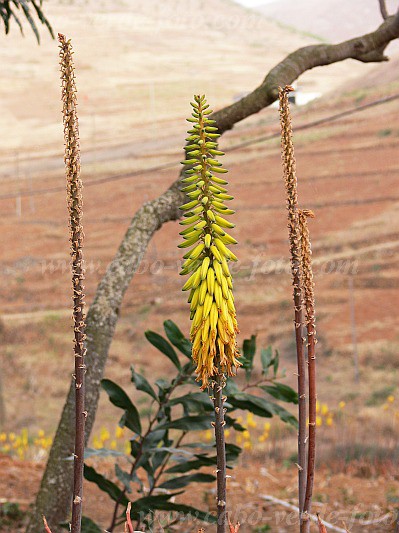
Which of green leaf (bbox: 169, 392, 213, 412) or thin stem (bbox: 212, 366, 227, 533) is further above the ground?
thin stem (bbox: 212, 366, 227, 533)

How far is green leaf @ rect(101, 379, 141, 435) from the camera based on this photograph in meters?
2.63

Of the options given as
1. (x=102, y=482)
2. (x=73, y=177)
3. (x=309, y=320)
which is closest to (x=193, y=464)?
(x=102, y=482)

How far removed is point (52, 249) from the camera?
1927cm

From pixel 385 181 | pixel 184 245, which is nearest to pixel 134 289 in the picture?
pixel 385 181

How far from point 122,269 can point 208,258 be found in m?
2.16

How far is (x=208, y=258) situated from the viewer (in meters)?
1.11

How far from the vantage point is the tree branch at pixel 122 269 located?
3010 mm

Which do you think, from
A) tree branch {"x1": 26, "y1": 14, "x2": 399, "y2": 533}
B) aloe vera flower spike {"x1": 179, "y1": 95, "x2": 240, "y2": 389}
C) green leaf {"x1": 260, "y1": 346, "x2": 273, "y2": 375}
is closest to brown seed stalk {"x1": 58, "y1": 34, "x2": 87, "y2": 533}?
aloe vera flower spike {"x1": 179, "y1": 95, "x2": 240, "y2": 389}

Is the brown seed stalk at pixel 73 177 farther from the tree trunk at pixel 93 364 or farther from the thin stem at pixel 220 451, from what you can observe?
the tree trunk at pixel 93 364

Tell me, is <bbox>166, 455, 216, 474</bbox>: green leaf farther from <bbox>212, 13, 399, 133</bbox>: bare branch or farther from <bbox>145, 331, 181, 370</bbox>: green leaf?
<bbox>212, 13, 399, 133</bbox>: bare branch

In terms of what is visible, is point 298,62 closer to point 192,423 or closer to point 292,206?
point 192,423

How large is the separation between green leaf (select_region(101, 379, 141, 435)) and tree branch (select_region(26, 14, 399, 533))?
0.38 metres

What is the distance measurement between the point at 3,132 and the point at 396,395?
67.8ft

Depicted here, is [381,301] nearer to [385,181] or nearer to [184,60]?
[385,181]
